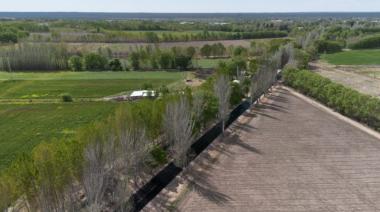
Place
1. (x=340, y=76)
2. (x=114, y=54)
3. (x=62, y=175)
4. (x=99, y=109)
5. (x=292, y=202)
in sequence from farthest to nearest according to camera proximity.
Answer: (x=114, y=54)
(x=340, y=76)
(x=99, y=109)
(x=292, y=202)
(x=62, y=175)

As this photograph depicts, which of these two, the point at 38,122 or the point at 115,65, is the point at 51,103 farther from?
the point at 115,65

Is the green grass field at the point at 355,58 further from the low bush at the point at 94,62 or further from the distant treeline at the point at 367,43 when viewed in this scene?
the low bush at the point at 94,62

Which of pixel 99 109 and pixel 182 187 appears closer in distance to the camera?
pixel 182 187

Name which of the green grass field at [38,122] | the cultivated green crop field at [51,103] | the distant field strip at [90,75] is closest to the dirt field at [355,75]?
the cultivated green crop field at [51,103]

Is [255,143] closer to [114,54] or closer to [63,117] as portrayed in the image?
[63,117]

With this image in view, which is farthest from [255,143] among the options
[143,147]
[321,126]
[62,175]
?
[62,175]

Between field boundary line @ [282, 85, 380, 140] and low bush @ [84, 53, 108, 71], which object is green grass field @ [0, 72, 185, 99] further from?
field boundary line @ [282, 85, 380, 140]
